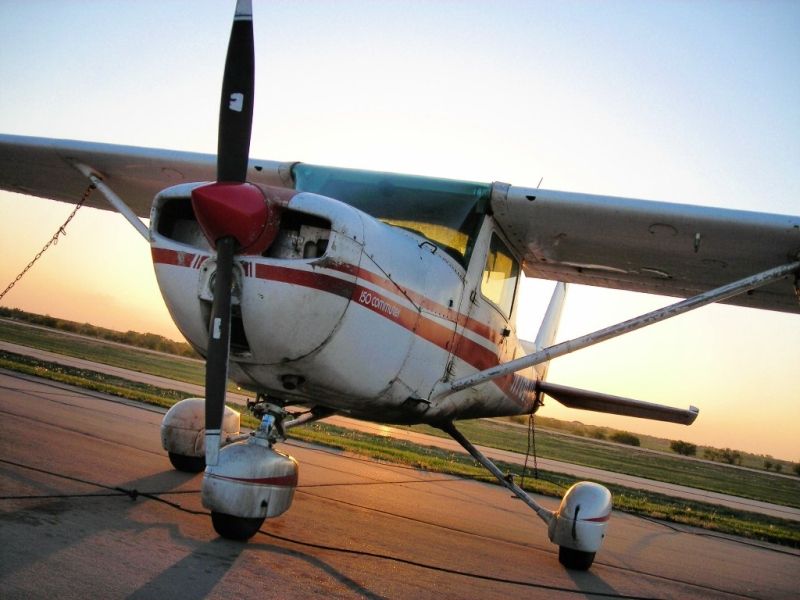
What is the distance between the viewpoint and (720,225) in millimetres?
5832

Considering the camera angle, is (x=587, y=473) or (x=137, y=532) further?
(x=587, y=473)

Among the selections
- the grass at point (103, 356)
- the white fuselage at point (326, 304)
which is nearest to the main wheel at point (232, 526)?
the white fuselage at point (326, 304)

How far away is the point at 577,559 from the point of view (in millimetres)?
5664

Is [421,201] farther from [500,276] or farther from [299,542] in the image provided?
[299,542]

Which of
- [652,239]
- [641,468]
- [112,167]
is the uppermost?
[112,167]

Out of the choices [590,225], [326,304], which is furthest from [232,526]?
[590,225]

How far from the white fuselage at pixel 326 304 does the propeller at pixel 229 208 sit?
10cm

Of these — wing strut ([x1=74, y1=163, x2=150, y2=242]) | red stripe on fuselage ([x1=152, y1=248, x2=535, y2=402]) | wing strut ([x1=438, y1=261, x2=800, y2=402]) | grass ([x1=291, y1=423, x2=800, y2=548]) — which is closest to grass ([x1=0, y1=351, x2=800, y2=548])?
grass ([x1=291, y1=423, x2=800, y2=548])

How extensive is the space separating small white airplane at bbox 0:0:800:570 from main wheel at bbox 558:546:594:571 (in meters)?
0.01

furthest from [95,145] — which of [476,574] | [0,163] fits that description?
[476,574]

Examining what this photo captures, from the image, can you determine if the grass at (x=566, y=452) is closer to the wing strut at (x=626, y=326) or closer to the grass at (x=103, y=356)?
the grass at (x=103, y=356)

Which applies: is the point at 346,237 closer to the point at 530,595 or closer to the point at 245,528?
the point at 245,528

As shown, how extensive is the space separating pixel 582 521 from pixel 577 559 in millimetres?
303

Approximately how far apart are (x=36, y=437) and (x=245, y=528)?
3155mm
